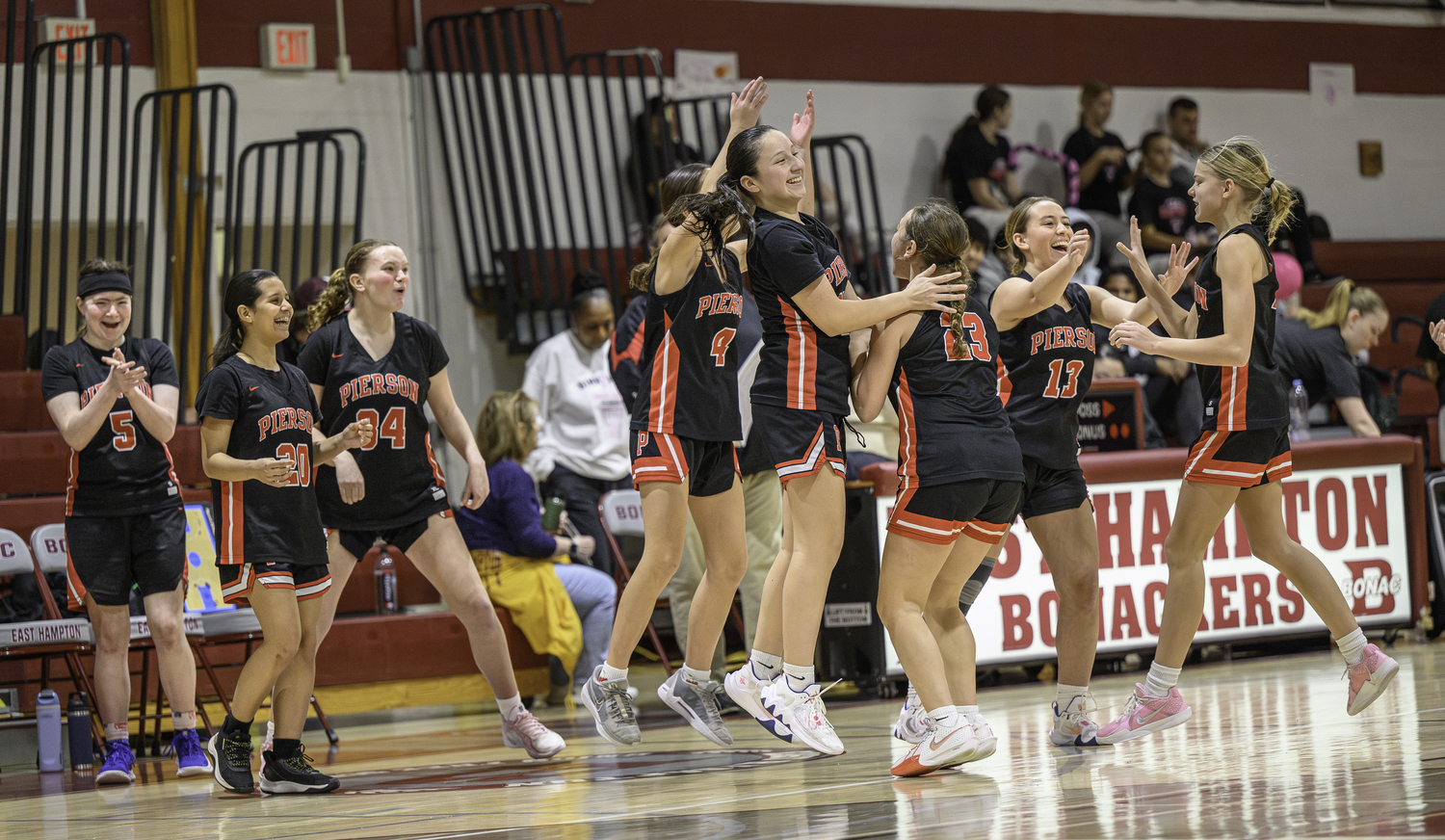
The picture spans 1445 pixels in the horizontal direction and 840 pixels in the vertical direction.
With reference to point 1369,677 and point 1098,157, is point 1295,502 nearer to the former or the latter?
point 1369,677

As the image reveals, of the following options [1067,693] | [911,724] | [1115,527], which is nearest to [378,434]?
[911,724]

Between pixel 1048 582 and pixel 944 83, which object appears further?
pixel 944 83

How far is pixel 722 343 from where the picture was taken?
4844mm

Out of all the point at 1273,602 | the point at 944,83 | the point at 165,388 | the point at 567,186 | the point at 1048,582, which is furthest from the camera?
the point at 944,83

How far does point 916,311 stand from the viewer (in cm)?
430

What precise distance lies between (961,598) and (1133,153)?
27.0 feet

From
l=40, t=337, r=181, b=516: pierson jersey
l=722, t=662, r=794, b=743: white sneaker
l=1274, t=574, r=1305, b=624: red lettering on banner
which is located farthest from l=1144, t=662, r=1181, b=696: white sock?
l=40, t=337, r=181, b=516: pierson jersey

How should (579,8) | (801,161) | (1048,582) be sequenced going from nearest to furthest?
(801,161)
(1048,582)
(579,8)

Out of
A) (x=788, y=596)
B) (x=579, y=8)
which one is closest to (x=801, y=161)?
(x=788, y=596)

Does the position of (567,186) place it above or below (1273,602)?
above

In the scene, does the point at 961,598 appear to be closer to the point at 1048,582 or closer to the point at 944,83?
the point at 1048,582

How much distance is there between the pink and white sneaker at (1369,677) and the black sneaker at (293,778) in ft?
9.88

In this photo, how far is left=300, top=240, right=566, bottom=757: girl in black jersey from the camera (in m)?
5.19

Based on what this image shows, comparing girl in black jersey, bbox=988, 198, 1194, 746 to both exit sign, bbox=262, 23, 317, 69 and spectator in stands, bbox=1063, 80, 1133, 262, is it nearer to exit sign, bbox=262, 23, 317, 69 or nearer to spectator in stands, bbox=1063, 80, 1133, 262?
exit sign, bbox=262, 23, 317, 69
